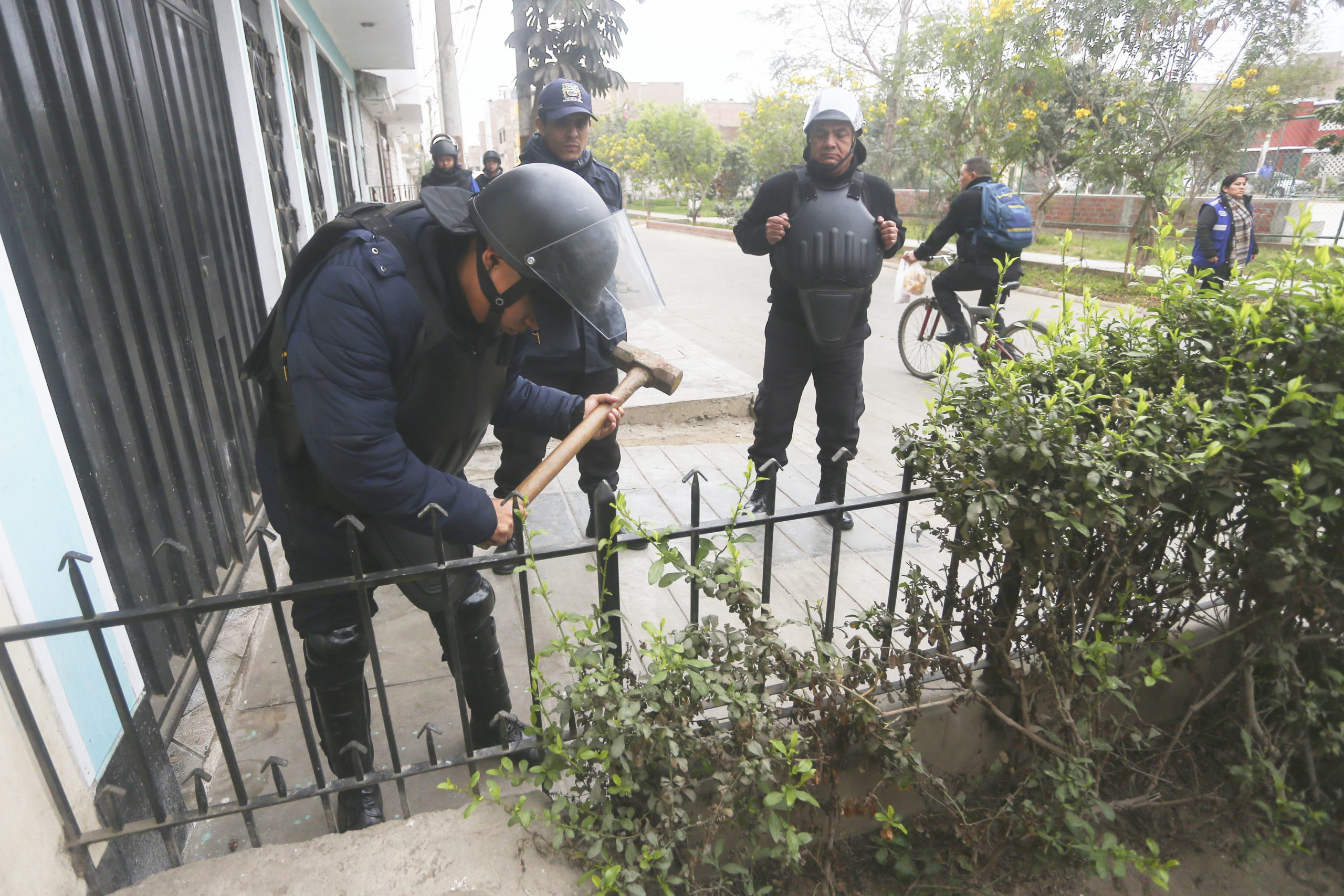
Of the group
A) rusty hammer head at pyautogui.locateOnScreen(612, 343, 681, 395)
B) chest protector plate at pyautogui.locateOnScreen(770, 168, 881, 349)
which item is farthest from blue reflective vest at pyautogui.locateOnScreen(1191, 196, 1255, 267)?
rusty hammer head at pyautogui.locateOnScreen(612, 343, 681, 395)

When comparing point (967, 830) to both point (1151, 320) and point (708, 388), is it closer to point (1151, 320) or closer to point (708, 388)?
point (1151, 320)

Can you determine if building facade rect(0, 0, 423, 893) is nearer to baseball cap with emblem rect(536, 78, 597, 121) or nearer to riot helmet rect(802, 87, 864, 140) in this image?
baseball cap with emblem rect(536, 78, 597, 121)

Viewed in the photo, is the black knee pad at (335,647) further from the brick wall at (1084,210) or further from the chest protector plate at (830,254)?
the brick wall at (1084,210)

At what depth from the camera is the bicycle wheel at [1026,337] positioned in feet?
6.47

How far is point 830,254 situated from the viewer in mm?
3320

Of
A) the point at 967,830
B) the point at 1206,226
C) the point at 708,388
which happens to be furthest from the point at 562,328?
the point at 1206,226

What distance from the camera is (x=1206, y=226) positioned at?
25.5 feet

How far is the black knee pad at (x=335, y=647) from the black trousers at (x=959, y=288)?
5472 millimetres

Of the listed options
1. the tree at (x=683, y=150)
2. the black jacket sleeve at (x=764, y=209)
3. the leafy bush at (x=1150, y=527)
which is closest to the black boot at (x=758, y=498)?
the black jacket sleeve at (x=764, y=209)

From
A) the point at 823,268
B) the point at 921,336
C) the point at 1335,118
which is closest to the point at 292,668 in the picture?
the point at 823,268

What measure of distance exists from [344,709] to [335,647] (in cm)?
22

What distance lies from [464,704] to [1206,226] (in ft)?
29.2

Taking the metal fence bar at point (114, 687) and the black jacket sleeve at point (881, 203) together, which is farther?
the black jacket sleeve at point (881, 203)

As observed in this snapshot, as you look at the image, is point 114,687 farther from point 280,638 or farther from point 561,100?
point 561,100
